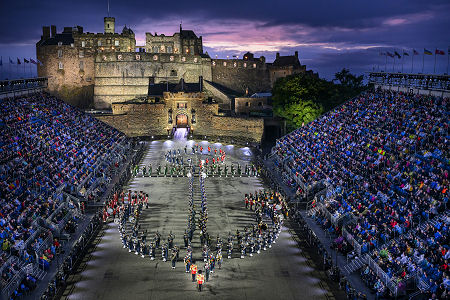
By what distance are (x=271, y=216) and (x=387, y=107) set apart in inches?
675

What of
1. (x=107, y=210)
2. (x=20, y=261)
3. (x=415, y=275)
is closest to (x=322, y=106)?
(x=107, y=210)

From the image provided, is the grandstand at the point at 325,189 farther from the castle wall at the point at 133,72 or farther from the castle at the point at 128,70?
the castle wall at the point at 133,72

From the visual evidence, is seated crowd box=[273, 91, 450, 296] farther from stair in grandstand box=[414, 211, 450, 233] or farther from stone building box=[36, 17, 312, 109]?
stone building box=[36, 17, 312, 109]

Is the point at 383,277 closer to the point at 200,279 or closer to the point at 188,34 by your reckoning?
the point at 200,279

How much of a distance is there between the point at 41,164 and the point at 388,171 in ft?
86.5

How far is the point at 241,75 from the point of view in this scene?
87.2 m

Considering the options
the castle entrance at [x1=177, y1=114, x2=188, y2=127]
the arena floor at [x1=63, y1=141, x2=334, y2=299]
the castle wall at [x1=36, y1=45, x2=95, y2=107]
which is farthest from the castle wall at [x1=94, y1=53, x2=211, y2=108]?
the arena floor at [x1=63, y1=141, x2=334, y2=299]

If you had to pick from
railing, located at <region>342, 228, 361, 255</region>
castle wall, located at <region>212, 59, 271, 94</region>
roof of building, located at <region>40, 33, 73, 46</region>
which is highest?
roof of building, located at <region>40, 33, 73, 46</region>

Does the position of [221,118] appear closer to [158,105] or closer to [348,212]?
[158,105]

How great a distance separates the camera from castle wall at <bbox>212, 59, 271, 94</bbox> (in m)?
87.0

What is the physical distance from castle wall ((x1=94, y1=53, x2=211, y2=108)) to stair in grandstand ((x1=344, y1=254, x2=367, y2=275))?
65270mm

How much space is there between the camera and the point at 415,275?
2100cm

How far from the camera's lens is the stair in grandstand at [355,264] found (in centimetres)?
2412

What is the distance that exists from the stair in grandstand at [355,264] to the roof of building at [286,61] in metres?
65.6
